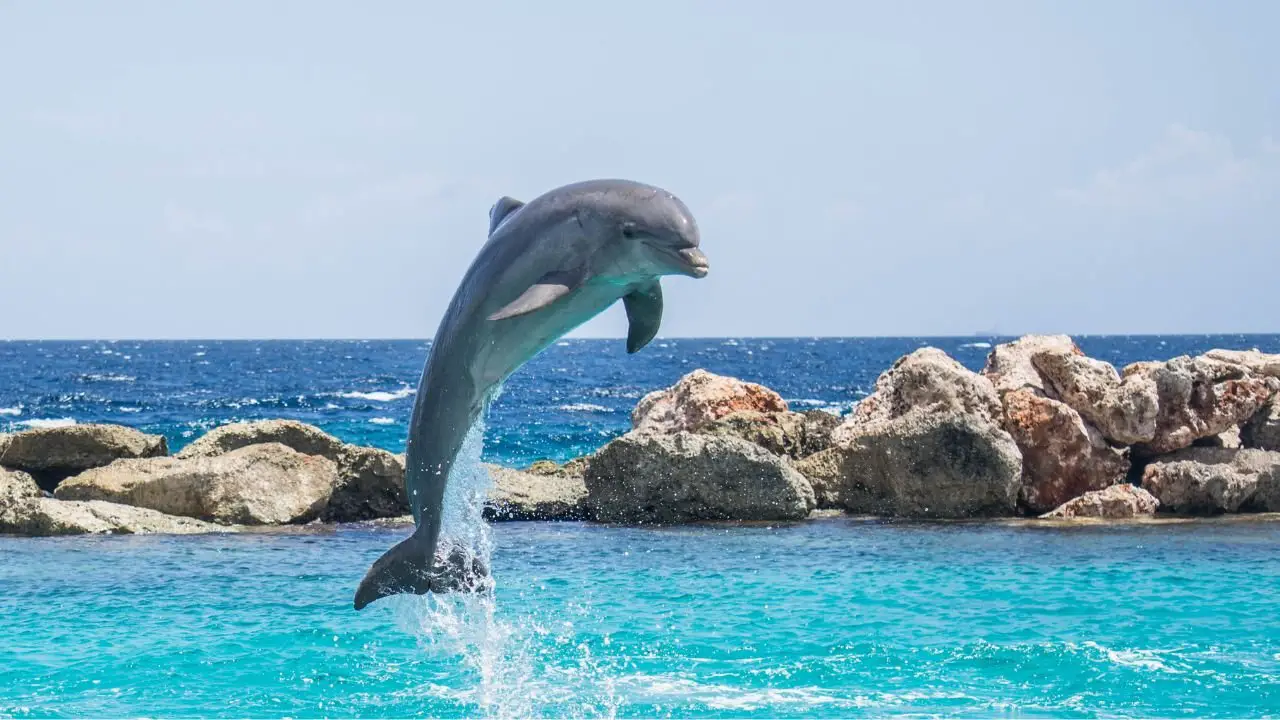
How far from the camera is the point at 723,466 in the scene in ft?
45.1

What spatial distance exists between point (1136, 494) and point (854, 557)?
3.85 m

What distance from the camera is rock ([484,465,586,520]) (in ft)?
47.7

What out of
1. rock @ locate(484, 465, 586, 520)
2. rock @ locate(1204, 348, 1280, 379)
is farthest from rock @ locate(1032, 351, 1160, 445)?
rock @ locate(484, 465, 586, 520)

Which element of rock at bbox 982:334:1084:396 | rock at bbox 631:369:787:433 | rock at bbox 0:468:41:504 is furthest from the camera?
rock at bbox 631:369:787:433

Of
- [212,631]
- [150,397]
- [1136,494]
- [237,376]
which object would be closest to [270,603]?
[212,631]

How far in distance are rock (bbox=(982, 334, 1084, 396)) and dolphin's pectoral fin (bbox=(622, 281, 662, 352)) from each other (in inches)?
426

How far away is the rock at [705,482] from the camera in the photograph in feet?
45.0

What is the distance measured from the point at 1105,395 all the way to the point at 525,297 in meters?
11.4

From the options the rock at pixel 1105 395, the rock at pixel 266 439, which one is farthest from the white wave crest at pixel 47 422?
the rock at pixel 1105 395

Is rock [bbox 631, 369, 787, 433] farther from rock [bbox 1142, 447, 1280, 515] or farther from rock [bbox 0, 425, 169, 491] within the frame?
rock [bbox 0, 425, 169, 491]

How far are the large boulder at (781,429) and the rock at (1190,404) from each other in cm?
347

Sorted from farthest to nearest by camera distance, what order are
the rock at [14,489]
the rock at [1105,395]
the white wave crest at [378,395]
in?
the white wave crest at [378,395] < the rock at [1105,395] < the rock at [14,489]

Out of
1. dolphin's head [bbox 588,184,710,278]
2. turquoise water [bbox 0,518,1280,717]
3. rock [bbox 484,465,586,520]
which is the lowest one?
turquoise water [bbox 0,518,1280,717]

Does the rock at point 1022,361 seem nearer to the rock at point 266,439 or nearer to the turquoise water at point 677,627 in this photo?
the turquoise water at point 677,627
